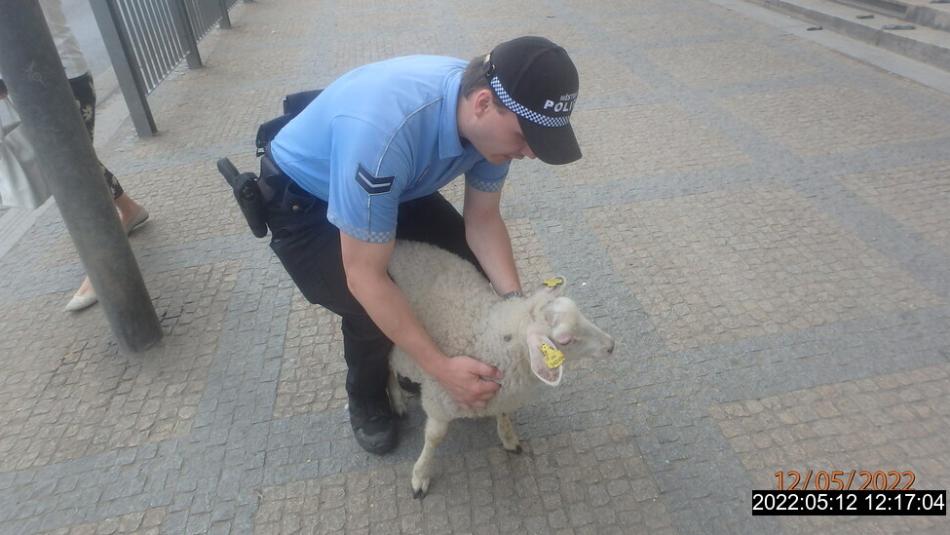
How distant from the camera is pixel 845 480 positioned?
2.39m

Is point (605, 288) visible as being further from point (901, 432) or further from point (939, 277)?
point (939, 277)

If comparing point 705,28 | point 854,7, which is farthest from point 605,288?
point 854,7

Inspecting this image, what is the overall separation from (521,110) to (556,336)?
691 millimetres

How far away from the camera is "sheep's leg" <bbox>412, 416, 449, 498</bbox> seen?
2.36 m

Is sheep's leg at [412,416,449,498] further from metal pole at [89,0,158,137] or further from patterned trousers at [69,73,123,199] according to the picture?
metal pole at [89,0,158,137]

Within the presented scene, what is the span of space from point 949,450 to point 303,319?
298 cm

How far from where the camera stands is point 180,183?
192 inches

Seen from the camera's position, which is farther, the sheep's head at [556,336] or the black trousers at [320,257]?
the black trousers at [320,257]

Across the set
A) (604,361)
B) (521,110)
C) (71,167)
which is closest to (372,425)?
(604,361)

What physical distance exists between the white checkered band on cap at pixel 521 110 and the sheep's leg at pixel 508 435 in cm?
125

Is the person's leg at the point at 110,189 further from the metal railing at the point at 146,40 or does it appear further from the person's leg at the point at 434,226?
the metal railing at the point at 146,40

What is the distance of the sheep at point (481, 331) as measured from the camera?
199 cm

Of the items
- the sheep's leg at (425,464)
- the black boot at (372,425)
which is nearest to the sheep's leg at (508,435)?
the sheep's leg at (425,464)

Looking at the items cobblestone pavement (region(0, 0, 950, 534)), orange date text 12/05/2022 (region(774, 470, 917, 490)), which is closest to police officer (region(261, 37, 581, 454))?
cobblestone pavement (region(0, 0, 950, 534))
